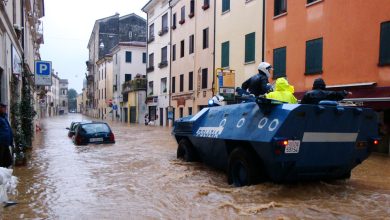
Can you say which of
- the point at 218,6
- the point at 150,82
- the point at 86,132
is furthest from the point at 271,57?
the point at 150,82

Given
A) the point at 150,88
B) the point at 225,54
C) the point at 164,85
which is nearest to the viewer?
the point at 225,54

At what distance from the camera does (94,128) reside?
57.2ft

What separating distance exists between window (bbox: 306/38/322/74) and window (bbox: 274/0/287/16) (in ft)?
8.77

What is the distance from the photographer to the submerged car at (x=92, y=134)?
55.2 ft

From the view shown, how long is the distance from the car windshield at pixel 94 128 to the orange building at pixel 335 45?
8.42 meters

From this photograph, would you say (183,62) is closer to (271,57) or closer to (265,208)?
(271,57)

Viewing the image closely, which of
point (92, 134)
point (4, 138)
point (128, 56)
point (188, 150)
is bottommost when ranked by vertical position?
point (92, 134)

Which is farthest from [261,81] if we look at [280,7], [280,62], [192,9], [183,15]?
[183,15]

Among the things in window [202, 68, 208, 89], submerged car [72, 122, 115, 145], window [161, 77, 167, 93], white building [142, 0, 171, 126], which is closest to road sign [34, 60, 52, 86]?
submerged car [72, 122, 115, 145]

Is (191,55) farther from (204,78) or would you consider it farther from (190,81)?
(204,78)

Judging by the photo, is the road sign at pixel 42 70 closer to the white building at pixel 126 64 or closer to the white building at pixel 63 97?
the white building at pixel 126 64

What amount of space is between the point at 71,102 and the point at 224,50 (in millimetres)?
137821

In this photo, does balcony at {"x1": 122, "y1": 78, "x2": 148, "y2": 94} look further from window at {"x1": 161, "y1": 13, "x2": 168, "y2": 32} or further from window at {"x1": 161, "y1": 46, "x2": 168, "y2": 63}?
window at {"x1": 161, "y1": 13, "x2": 168, "y2": 32}

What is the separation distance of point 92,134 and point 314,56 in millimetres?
9831
